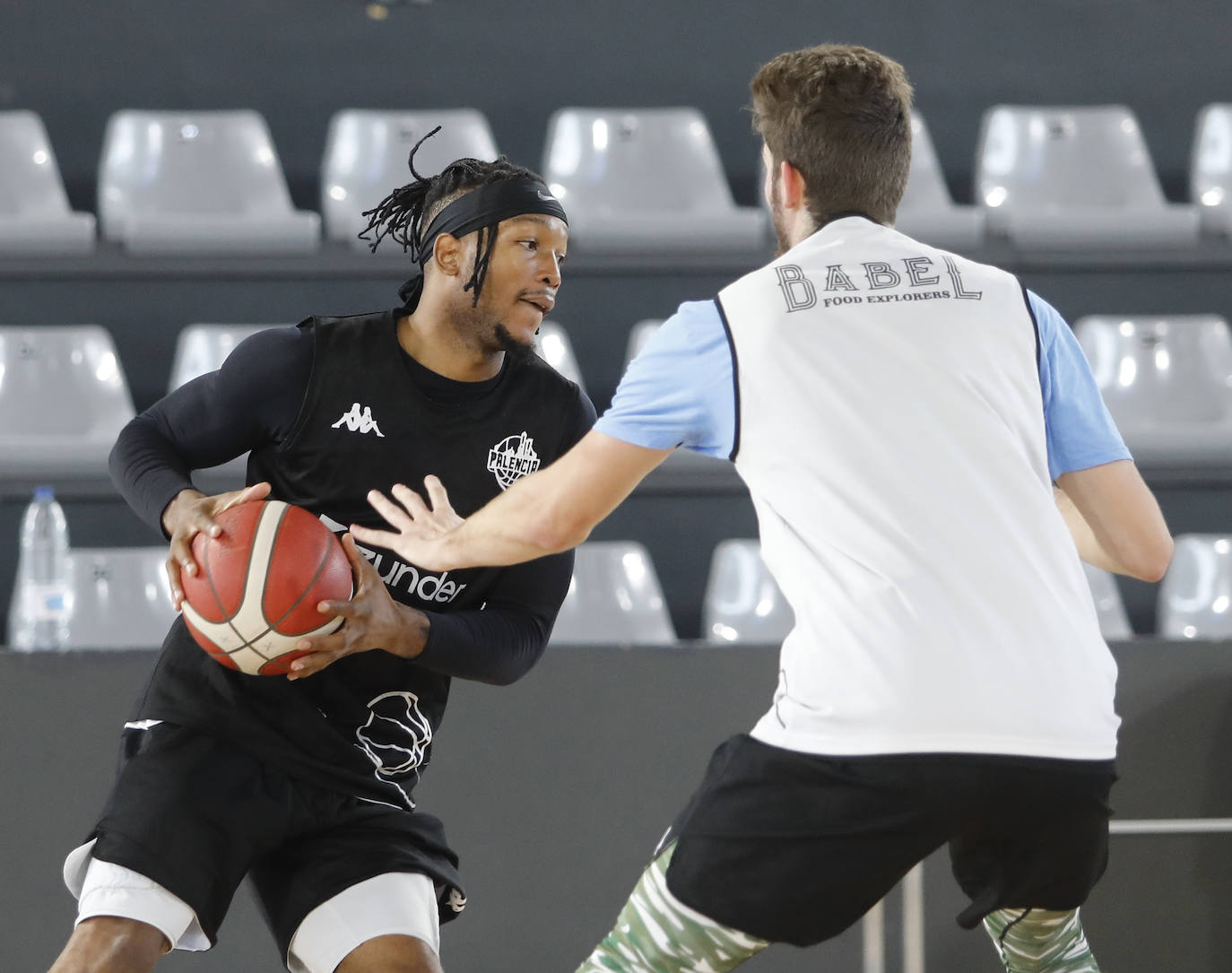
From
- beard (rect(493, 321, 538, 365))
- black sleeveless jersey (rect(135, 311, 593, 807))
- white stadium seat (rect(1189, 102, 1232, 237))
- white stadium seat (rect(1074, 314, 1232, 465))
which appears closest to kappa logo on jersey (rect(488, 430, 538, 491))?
black sleeveless jersey (rect(135, 311, 593, 807))

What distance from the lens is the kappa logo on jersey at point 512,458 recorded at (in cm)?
262

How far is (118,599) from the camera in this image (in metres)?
4.54

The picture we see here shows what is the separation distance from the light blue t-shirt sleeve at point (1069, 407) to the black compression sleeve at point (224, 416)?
122cm

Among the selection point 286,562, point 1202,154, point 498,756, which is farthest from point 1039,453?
point 1202,154

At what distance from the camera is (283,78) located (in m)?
5.80

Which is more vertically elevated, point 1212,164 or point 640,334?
point 1212,164

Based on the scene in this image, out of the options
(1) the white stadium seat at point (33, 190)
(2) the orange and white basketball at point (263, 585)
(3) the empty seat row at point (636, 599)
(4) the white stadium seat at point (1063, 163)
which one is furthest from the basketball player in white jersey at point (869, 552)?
(4) the white stadium seat at point (1063, 163)

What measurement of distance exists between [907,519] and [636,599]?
9.32 ft

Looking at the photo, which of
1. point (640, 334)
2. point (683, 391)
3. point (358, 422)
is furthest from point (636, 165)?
point (683, 391)

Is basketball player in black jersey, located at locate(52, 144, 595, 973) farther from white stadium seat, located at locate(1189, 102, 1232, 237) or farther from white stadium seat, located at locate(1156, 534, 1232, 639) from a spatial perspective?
white stadium seat, located at locate(1189, 102, 1232, 237)

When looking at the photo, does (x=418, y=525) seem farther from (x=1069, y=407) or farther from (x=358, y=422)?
(x=1069, y=407)

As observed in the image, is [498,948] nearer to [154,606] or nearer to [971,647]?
[154,606]

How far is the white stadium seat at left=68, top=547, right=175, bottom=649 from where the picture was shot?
451 centimetres

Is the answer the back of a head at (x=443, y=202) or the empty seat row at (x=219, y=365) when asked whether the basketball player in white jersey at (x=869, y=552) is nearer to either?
the back of a head at (x=443, y=202)
